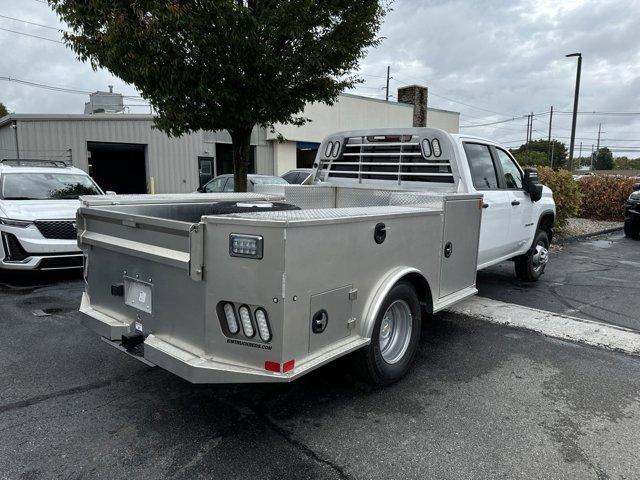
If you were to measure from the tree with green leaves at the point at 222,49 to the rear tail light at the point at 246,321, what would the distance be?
181 inches

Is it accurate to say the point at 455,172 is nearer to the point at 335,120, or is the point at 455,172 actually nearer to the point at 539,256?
the point at 539,256

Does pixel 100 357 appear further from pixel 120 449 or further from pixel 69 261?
pixel 69 261

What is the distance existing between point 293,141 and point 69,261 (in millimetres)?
19595

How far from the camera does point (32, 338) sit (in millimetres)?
4918

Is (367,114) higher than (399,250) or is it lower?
higher

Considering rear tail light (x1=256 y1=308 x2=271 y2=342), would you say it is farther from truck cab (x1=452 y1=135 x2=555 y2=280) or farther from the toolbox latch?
truck cab (x1=452 y1=135 x2=555 y2=280)

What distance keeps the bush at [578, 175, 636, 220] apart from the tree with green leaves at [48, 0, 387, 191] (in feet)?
38.7

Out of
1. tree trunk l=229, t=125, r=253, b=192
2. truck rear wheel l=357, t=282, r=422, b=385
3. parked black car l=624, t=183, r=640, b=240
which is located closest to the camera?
truck rear wheel l=357, t=282, r=422, b=385

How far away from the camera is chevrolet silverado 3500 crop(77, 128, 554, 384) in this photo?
279 cm

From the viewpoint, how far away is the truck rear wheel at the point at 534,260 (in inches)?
285

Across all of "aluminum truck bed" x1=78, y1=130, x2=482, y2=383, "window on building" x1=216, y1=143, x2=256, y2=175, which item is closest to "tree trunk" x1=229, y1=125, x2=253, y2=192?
"aluminum truck bed" x1=78, y1=130, x2=482, y2=383

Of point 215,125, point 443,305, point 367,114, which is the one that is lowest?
point 443,305

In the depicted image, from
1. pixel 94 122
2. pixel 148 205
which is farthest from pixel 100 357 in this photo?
pixel 94 122

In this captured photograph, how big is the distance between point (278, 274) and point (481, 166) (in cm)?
373
